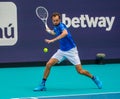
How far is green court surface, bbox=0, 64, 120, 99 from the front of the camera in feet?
27.7

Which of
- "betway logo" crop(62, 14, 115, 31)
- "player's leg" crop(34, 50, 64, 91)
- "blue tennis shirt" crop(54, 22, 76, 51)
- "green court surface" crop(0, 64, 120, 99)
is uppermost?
"blue tennis shirt" crop(54, 22, 76, 51)

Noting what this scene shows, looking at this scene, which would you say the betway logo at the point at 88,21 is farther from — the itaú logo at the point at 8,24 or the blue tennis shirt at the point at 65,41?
the blue tennis shirt at the point at 65,41

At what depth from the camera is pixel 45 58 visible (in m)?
12.1

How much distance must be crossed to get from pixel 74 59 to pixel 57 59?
0.34 m

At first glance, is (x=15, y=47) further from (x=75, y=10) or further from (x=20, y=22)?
(x=75, y=10)

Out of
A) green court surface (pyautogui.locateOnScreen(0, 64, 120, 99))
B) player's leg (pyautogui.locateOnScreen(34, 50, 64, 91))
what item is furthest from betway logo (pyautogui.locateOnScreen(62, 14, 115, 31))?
player's leg (pyautogui.locateOnScreen(34, 50, 64, 91))

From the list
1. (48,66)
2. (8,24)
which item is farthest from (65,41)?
(8,24)

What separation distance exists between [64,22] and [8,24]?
5.19ft

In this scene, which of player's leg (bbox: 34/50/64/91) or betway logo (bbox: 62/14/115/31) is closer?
player's leg (bbox: 34/50/64/91)

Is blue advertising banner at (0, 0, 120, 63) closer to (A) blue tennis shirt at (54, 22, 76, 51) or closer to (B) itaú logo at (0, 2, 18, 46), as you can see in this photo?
(B) itaú logo at (0, 2, 18, 46)

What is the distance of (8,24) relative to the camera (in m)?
11.6

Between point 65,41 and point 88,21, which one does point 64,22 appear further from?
point 65,41

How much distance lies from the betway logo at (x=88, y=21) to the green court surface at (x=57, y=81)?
1.14 m

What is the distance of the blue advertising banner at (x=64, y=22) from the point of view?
11625mm
